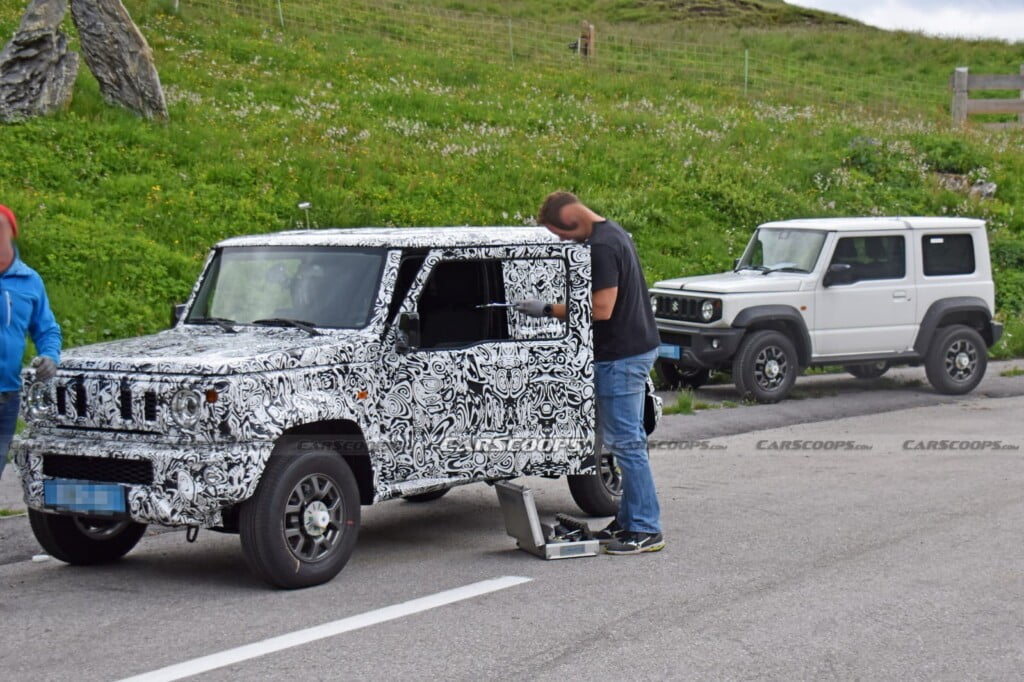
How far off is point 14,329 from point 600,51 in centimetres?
3135

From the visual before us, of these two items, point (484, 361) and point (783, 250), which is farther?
point (783, 250)

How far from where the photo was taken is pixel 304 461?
22.3ft

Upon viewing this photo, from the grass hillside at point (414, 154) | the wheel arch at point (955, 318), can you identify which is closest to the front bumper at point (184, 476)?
the grass hillside at point (414, 154)

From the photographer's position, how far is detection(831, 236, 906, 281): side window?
50.9 feet

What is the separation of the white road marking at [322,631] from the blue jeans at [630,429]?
0.97m

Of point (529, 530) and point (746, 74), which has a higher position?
point (746, 74)

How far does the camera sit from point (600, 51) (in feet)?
121

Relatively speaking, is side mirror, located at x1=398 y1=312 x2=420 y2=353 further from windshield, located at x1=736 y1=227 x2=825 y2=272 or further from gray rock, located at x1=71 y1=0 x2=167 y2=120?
gray rock, located at x1=71 y1=0 x2=167 y2=120

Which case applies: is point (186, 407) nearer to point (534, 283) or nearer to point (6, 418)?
point (6, 418)

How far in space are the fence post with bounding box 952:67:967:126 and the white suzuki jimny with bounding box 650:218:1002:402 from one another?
1843 cm

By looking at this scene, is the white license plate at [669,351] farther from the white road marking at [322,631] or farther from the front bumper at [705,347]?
the white road marking at [322,631]

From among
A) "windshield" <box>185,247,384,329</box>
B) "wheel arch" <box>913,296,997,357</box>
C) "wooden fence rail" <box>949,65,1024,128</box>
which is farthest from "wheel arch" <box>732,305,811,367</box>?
"wooden fence rail" <box>949,65,1024,128</box>

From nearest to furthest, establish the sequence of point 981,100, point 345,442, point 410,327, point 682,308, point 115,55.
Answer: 1. point 345,442
2. point 410,327
3. point 682,308
4. point 115,55
5. point 981,100

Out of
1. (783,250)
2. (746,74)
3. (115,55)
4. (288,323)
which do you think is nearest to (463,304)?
(288,323)
